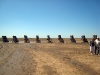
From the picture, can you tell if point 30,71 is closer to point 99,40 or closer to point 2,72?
point 2,72

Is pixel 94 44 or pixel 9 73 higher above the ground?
pixel 94 44

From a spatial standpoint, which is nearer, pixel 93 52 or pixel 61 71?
pixel 61 71

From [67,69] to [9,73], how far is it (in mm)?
3683

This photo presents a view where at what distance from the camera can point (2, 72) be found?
9.00 meters

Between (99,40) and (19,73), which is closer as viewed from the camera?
(19,73)

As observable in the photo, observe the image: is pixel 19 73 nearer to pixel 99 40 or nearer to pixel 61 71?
pixel 61 71

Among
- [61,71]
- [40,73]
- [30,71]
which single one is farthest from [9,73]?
[61,71]

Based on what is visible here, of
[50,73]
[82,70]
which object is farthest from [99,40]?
[50,73]

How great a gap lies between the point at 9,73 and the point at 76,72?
162 inches

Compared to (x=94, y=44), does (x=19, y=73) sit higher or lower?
lower

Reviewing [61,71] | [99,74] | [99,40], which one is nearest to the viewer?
[99,74]

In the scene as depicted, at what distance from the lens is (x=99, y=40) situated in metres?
16.1

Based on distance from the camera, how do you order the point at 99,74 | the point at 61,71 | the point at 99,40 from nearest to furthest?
the point at 99,74 < the point at 61,71 < the point at 99,40

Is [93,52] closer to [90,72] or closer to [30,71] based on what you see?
[90,72]
